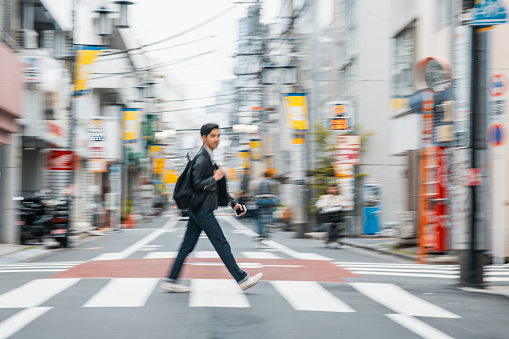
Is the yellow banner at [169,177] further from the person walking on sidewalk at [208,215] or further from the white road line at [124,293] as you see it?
the person walking on sidewalk at [208,215]

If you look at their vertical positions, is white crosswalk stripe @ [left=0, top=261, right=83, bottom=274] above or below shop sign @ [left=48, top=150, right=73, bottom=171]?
below

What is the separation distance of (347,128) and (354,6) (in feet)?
18.8

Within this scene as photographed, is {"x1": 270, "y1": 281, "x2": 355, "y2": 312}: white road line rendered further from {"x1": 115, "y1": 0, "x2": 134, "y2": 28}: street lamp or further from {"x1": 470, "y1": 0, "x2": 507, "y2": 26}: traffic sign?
{"x1": 115, "y1": 0, "x2": 134, "y2": 28}: street lamp

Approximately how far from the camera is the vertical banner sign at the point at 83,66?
69.7 feet

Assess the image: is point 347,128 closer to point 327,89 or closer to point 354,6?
point 354,6

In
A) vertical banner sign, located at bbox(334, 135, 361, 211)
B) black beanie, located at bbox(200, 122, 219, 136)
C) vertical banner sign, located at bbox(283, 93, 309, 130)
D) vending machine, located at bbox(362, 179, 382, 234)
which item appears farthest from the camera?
vertical banner sign, located at bbox(283, 93, 309, 130)

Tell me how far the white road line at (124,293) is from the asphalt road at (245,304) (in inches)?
0.4

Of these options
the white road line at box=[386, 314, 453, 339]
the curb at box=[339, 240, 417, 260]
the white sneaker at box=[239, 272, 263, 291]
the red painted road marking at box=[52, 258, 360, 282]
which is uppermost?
the white sneaker at box=[239, 272, 263, 291]

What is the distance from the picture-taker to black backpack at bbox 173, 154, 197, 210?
26.7 ft

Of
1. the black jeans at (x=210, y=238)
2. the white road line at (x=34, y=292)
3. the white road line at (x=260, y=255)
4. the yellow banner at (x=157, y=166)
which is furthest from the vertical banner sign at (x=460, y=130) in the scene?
the yellow banner at (x=157, y=166)

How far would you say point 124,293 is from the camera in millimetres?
8359

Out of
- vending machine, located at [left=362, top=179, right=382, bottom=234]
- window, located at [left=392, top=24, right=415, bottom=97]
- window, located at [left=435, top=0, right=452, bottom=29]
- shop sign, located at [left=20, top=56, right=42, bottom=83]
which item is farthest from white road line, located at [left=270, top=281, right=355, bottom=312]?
vending machine, located at [left=362, top=179, right=382, bottom=234]

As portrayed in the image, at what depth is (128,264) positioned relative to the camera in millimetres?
12773

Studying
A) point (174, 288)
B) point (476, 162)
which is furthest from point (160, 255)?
point (476, 162)
